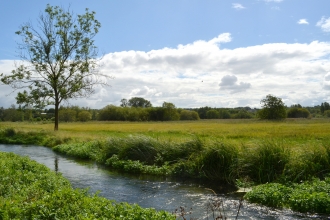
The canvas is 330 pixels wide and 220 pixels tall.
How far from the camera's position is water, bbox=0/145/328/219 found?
11484mm

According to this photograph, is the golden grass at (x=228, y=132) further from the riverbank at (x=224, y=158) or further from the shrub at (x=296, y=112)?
the shrub at (x=296, y=112)

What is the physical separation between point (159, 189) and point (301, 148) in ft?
25.3

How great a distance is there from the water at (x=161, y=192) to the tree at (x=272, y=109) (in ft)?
248

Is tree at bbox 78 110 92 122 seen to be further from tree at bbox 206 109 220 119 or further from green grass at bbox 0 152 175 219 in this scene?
green grass at bbox 0 152 175 219

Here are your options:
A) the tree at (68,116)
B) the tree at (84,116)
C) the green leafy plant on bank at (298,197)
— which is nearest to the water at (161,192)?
the green leafy plant on bank at (298,197)

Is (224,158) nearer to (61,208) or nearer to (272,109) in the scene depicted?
(61,208)

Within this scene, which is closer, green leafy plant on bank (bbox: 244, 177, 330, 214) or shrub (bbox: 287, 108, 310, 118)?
green leafy plant on bank (bbox: 244, 177, 330, 214)

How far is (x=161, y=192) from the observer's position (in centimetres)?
1469

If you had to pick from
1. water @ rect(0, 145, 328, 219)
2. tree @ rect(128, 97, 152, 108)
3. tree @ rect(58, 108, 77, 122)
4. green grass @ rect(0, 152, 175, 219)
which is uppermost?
tree @ rect(128, 97, 152, 108)

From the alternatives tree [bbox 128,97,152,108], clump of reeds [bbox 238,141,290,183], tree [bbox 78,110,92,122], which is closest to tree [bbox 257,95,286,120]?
tree [bbox 78,110,92,122]

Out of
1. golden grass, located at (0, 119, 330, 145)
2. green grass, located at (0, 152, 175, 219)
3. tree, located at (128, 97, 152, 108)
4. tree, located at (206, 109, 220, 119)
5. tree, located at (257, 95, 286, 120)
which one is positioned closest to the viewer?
green grass, located at (0, 152, 175, 219)

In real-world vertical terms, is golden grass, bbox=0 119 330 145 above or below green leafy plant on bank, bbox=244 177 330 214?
above

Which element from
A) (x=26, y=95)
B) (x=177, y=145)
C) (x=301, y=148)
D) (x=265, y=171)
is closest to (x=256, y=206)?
(x=265, y=171)

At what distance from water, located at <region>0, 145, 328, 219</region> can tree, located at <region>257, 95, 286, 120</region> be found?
75594 mm
